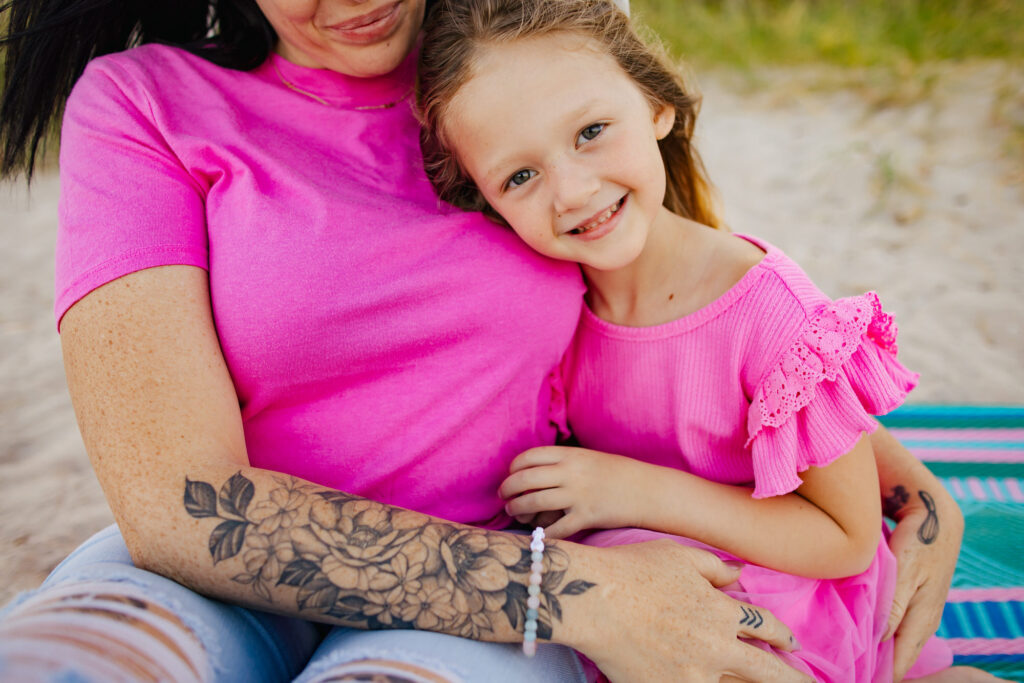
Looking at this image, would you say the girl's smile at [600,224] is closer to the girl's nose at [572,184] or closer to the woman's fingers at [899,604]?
the girl's nose at [572,184]

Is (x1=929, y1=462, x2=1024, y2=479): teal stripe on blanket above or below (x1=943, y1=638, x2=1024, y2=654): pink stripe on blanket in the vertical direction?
above

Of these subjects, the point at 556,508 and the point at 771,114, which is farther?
the point at 771,114

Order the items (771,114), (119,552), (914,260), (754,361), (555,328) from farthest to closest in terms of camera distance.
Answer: (771,114)
(914,260)
(555,328)
(754,361)
(119,552)

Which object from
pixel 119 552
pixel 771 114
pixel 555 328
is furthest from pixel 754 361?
pixel 771 114

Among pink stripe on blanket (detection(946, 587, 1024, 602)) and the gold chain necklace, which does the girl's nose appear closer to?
the gold chain necklace

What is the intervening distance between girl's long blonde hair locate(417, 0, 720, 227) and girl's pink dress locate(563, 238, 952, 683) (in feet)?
1.45

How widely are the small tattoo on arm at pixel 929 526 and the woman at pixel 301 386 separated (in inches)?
0.7

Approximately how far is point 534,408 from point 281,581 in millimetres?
668

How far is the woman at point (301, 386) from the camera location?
4.20 ft

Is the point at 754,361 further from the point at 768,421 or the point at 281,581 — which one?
the point at 281,581

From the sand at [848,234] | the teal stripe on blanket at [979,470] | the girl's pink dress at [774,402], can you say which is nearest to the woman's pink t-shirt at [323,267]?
the girl's pink dress at [774,402]

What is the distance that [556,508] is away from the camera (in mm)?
1568

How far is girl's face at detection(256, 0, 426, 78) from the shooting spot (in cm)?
156

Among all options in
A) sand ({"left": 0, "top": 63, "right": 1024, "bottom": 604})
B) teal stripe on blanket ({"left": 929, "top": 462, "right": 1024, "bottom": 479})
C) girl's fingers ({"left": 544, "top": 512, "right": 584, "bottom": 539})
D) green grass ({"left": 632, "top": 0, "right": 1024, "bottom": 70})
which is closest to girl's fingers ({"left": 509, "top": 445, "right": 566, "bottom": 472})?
girl's fingers ({"left": 544, "top": 512, "right": 584, "bottom": 539})
